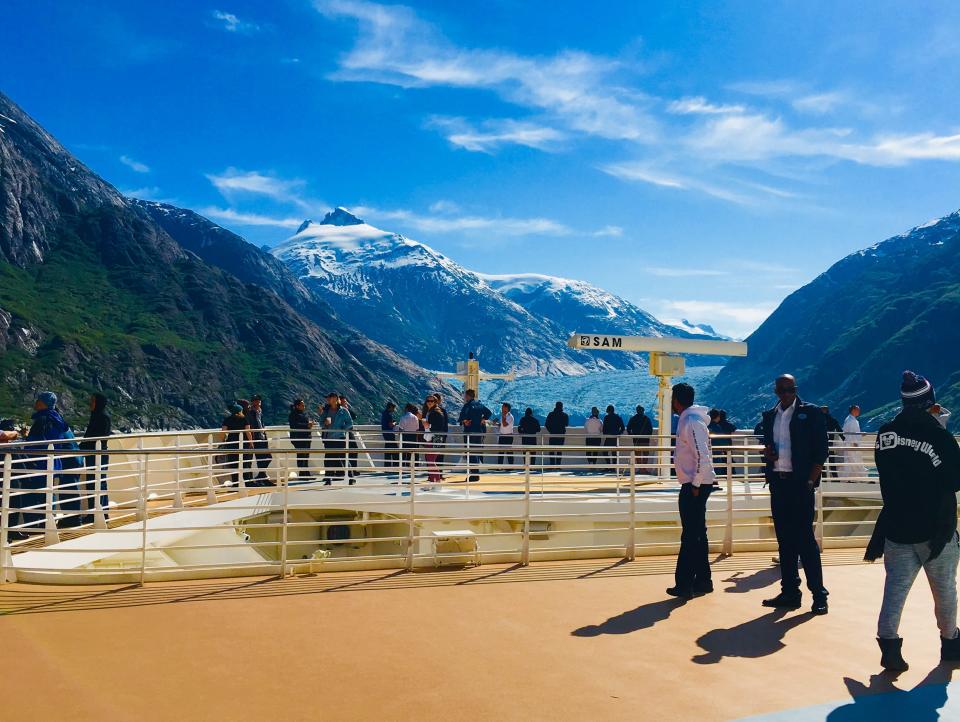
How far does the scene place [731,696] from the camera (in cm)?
460

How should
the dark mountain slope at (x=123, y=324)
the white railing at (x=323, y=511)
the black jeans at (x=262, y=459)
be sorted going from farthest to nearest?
the dark mountain slope at (x=123, y=324), the black jeans at (x=262, y=459), the white railing at (x=323, y=511)

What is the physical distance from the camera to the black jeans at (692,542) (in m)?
6.92

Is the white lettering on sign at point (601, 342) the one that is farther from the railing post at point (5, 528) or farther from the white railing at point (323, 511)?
the railing post at point (5, 528)

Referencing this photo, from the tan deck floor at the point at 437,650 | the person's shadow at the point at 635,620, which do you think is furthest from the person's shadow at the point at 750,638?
the person's shadow at the point at 635,620

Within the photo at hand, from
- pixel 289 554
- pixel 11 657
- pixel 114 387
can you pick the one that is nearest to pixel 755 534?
pixel 289 554

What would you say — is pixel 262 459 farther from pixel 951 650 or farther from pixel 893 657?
pixel 951 650

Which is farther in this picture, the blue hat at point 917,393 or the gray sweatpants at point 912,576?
the blue hat at point 917,393

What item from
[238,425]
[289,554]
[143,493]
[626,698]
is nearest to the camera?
[626,698]

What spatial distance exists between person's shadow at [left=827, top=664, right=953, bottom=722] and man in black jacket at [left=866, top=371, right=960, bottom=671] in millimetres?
196

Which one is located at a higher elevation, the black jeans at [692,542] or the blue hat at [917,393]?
the blue hat at [917,393]

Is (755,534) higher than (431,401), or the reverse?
(431,401)

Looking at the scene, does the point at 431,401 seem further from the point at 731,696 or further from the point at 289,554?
the point at 731,696

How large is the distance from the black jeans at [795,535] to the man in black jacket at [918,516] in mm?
1365

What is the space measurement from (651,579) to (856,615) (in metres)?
1.82
